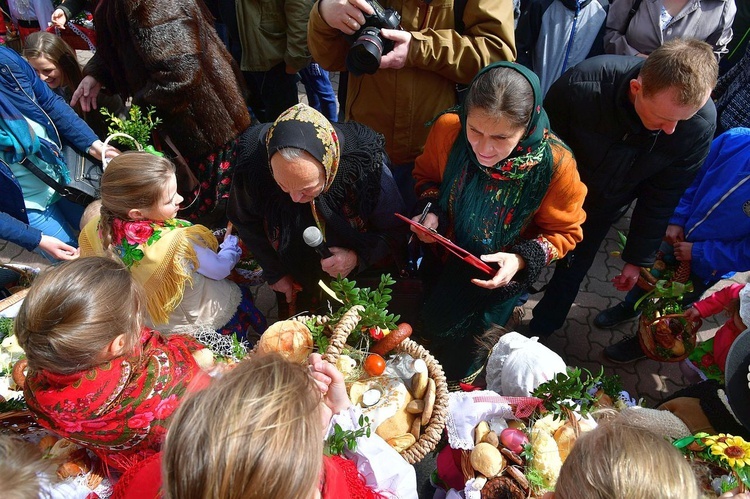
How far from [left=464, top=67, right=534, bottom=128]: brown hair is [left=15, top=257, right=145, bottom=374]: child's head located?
1.39 m

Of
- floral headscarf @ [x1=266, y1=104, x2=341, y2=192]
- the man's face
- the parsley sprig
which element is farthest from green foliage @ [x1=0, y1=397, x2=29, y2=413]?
the man's face

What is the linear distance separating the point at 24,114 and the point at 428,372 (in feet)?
8.48

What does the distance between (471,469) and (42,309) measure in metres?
1.38

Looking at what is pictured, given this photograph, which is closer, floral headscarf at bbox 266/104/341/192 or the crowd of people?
the crowd of people

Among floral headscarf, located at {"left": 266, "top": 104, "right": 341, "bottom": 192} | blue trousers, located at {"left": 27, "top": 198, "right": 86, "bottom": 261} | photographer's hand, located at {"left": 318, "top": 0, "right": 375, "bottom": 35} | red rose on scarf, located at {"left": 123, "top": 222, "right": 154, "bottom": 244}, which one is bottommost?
blue trousers, located at {"left": 27, "top": 198, "right": 86, "bottom": 261}

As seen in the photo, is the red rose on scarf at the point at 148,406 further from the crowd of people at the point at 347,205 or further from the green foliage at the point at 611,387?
the green foliage at the point at 611,387

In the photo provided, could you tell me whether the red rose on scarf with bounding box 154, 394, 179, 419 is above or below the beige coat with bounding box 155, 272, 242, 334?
above

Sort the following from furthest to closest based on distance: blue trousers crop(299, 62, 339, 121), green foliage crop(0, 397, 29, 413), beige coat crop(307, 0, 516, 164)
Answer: blue trousers crop(299, 62, 339, 121)
beige coat crop(307, 0, 516, 164)
green foliage crop(0, 397, 29, 413)

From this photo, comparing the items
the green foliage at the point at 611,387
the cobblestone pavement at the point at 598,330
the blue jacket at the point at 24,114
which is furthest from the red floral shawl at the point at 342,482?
the blue jacket at the point at 24,114

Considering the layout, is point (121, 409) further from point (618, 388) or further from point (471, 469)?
point (618, 388)

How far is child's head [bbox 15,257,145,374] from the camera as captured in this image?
1.29 metres

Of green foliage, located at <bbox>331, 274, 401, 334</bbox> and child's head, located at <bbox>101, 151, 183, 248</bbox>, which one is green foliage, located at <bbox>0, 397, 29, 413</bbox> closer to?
child's head, located at <bbox>101, 151, 183, 248</bbox>

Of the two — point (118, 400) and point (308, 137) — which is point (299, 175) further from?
point (118, 400)

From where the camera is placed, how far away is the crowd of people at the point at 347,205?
1.26m
